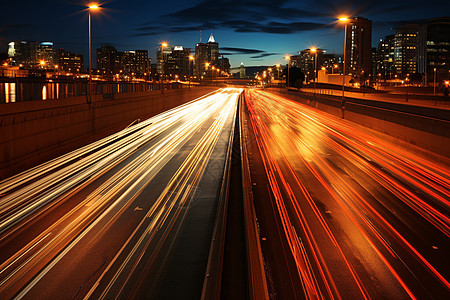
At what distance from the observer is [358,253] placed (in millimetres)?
8953

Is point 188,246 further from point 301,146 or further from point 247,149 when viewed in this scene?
point 301,146

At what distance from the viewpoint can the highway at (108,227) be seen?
7730 millimetres

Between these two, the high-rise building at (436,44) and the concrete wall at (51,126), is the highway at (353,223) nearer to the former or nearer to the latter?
the concrete wall at (51,126)

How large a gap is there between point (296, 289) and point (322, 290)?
1.54ft

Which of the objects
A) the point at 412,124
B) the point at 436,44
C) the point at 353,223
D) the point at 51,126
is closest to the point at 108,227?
the point at 353,223

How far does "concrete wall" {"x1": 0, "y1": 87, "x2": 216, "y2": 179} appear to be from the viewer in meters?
17.1

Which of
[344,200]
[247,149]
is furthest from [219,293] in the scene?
[247,149]

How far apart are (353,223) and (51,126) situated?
16.3 metres

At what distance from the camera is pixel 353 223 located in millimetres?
10914

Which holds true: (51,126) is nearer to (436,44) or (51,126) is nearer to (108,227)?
(108,227)

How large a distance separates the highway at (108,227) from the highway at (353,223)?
1.79 meters

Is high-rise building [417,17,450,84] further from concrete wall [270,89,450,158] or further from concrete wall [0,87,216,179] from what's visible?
concrete wall [0,87,216,179]

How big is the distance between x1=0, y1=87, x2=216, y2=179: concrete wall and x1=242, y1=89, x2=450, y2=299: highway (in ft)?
33.7

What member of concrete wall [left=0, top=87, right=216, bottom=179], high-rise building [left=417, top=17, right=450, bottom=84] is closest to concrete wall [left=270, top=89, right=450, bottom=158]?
concrete wall [left=0, top=87, right=216, bottom=179]
